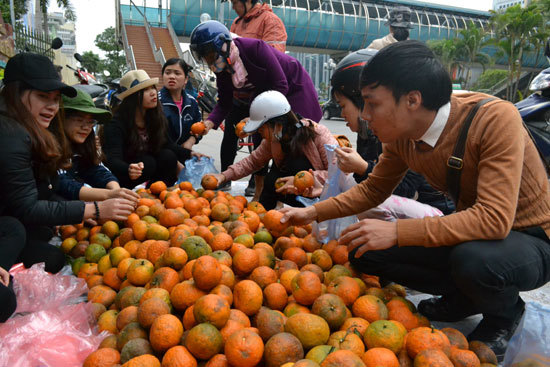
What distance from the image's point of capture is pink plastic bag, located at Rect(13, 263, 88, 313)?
7.38 ft

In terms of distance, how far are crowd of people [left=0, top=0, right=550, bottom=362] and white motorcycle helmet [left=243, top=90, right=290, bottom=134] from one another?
0.04 ft

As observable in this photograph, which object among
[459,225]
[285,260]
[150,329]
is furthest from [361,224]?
[150,329]

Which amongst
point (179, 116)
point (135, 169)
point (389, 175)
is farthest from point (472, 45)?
point (389, 175)

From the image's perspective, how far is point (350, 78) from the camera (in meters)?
2.97

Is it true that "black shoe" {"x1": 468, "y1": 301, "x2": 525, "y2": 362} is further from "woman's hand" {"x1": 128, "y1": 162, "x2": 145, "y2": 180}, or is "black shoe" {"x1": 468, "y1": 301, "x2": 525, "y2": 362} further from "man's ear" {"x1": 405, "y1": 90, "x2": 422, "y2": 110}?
"woman's hand" {"x1": 128, "y1": 162, "x2": 145, "y2": 180}

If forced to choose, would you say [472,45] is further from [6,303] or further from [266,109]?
[6,303]

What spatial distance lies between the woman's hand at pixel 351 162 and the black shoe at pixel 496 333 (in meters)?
1.25

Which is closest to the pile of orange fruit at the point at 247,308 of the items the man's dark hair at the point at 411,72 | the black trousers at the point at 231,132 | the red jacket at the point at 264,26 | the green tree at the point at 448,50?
the man's dark hair at the point at 411,72

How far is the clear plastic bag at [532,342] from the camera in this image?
1773 mm

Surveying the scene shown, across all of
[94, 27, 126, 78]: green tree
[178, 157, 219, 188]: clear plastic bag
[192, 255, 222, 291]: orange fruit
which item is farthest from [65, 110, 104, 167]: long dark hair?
[94, 27, 126, 78]: green tree

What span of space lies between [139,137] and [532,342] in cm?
423

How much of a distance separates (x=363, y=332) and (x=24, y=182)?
7.16 feet

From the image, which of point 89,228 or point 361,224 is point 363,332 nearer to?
point 361,224

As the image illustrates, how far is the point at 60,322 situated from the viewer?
205 cm
